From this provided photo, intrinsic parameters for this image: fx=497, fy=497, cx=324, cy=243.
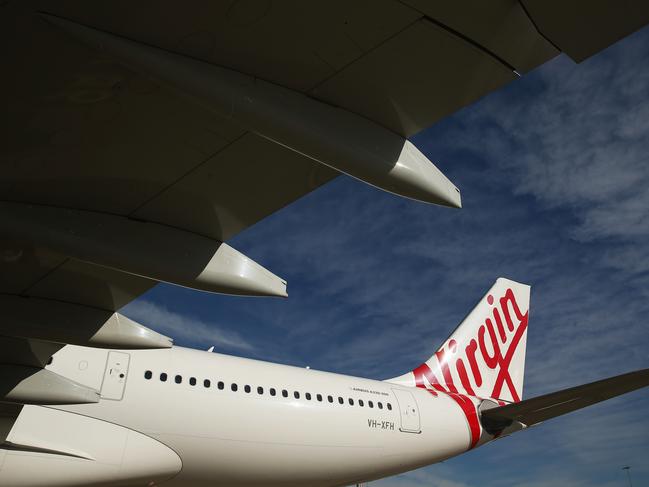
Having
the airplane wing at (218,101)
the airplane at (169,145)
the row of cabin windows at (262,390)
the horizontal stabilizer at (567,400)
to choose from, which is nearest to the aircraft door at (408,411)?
the row of cabin windows at (262,390)

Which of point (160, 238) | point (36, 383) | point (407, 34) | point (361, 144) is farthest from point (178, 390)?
point (407, 34)

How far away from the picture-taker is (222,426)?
8062 mm

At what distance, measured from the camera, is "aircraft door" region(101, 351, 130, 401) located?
24.6 ft

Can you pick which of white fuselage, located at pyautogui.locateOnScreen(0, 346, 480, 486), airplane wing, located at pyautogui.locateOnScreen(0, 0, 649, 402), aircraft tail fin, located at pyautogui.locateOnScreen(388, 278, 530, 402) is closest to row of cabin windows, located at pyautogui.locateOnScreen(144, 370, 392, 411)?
white fuselage, located at pyautogui.locateOnScreen(0, 346, 480, 486)

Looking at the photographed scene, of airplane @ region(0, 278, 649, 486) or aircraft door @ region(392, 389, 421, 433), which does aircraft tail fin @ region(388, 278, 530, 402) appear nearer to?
airplane @ region(0, 278, 649, 486)

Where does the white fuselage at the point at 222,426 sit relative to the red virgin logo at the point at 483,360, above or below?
below

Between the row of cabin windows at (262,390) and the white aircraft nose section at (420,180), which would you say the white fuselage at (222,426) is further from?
the white aircraft nose section at (420,180)

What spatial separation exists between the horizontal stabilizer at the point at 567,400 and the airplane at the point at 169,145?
21.3 ft

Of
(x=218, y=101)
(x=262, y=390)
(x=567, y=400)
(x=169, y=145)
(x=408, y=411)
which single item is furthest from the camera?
(x=408, y=411)

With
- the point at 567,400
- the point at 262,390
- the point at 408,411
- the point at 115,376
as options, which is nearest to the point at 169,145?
the point at 115,376

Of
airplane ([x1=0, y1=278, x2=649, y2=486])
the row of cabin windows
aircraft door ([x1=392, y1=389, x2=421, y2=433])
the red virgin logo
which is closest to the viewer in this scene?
airplane ([x1=0, y1=278, x2=649, y2=486])

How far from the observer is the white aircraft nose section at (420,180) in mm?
2835

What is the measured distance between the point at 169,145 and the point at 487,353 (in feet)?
40.6

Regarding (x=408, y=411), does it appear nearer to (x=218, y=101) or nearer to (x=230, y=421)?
(x=230, y=421)
